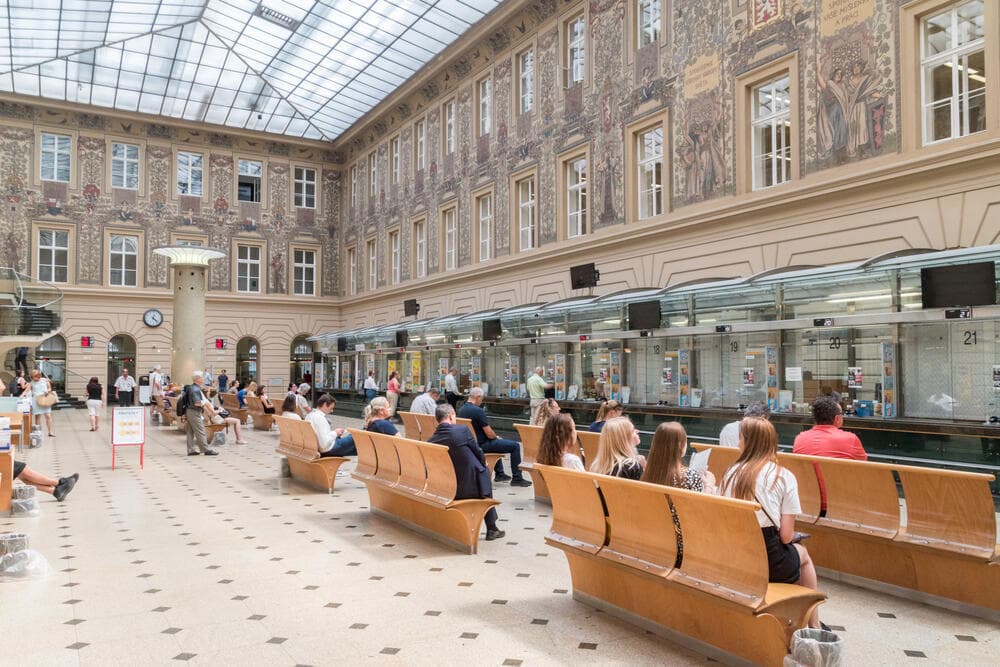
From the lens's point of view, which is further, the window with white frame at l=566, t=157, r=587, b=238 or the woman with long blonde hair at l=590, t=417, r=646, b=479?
the window with white frame at l=566, t=157, r=587, b=238

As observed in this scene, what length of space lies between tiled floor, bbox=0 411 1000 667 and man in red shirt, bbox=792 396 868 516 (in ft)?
3.51

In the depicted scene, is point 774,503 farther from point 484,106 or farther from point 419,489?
point 484,106

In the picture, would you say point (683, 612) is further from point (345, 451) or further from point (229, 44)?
point (229, 44)

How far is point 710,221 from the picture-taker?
1566 cm

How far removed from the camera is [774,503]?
14.4 ft

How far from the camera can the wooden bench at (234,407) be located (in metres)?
21.9

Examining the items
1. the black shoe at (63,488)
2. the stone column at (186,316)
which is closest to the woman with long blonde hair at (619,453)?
the black shoe at (63,488)

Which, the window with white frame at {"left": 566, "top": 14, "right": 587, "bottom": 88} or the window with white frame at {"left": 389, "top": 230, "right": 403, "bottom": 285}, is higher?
the window with white frame at {"left": 566, "top": 14, "right": 587, "bottom": 88}

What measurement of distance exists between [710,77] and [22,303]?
74.2 ft

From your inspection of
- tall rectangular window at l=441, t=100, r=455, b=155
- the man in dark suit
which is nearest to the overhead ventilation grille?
tall rectangular window at l=441, t=100, r=455, b=155

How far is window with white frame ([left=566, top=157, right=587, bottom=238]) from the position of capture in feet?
66.2

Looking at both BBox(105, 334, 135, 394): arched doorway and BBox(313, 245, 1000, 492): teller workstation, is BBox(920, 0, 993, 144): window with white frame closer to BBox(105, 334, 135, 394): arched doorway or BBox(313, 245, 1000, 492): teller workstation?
BBox(313, 245, 1000, 492): teller workstation

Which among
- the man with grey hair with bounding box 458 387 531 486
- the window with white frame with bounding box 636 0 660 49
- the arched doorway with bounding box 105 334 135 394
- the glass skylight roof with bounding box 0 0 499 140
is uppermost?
the glass skylight roof with bounding box 0 0 499 140

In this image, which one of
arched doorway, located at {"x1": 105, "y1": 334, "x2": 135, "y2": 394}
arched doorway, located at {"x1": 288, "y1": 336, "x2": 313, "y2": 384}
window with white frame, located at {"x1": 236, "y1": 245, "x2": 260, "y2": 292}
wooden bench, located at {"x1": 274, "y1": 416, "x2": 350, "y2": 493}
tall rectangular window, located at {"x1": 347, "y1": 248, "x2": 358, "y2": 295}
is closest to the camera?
wooden bench, located at {"x1": 274, "y1": 416, "x2": 350, "y2": 493}
